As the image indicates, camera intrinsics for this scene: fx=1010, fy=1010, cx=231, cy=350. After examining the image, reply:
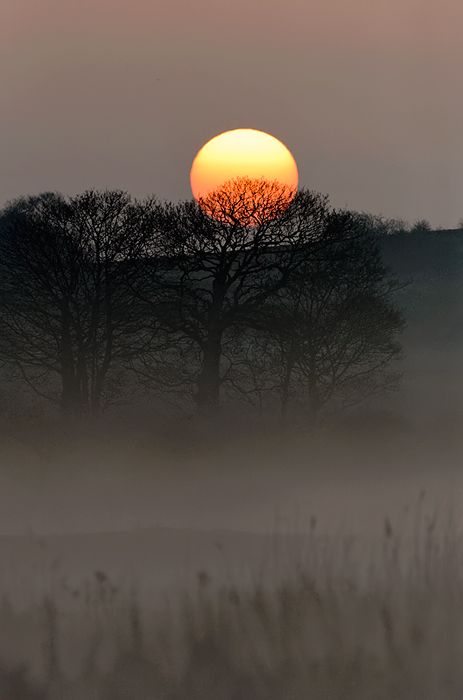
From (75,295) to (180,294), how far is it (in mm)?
3467

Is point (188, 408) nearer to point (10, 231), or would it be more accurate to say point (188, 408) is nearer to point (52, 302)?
point (52, 302)

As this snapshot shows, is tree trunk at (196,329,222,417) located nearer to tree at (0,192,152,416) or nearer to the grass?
tree at (0,192,152,416)

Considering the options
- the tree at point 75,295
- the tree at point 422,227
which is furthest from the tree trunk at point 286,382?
the tree at point 422,227

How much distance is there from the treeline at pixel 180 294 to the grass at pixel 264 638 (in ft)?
67.0

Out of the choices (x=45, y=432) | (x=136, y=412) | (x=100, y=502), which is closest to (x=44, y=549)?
(x=100, y=502)

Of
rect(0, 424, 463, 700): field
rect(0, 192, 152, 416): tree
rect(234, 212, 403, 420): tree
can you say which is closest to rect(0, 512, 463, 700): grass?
rect(0, 424, 463, 700): field

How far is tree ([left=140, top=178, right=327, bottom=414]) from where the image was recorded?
3331cm

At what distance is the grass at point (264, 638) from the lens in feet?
31.8

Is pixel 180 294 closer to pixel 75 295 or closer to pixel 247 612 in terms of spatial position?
pixel 75 295

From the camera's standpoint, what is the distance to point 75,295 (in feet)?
106

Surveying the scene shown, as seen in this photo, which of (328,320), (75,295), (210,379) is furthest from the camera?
(328,320)

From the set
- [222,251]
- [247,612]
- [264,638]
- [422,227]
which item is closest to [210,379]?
[222,251]

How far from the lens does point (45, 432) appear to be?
28891mm

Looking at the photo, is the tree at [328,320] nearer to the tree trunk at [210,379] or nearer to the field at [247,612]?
the tree trunk at [210,379]
